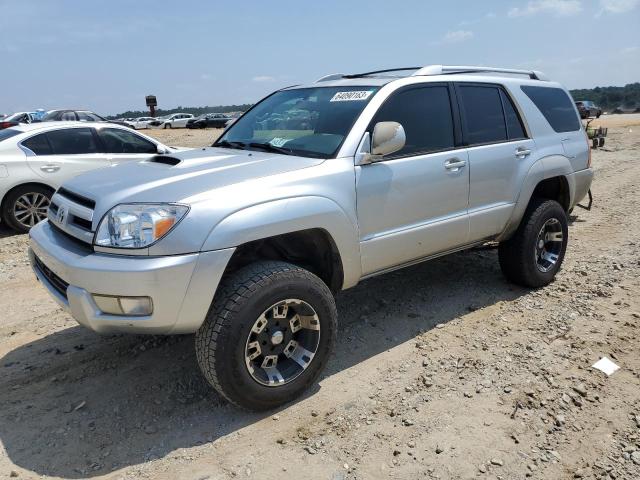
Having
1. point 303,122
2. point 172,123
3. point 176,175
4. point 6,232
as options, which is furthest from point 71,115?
point 172,123

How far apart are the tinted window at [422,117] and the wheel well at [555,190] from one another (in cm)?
150

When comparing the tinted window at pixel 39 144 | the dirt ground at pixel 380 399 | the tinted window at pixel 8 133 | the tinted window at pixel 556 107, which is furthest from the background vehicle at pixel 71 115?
the tinted window at pixel 556 107

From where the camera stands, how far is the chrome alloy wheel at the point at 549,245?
4.80 m

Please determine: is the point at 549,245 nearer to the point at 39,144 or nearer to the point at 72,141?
the point at 72,141

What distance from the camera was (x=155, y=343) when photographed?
3908 millimetres

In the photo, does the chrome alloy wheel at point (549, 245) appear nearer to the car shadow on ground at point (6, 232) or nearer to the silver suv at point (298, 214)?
the silver suv at point (298, 214)

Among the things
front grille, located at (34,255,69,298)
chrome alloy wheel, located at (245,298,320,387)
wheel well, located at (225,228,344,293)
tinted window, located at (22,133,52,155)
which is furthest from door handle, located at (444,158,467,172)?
tinted window, located at (22,133,52,155)

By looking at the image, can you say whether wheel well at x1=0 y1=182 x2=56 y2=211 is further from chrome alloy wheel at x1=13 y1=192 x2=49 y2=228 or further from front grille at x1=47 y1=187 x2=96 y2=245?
front grille at x1=47 y1=187 x2=96 y2=245

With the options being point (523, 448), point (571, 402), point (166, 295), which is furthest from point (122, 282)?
point (571, 402)

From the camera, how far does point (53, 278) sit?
3123 millimetres

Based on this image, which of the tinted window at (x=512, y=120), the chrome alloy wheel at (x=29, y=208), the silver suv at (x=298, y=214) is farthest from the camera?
the chrome alloy wheel at (x=29, y=208)

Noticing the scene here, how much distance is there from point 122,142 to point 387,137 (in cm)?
593

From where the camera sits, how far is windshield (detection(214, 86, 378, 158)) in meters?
3.50

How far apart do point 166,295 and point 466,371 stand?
2.07 m
